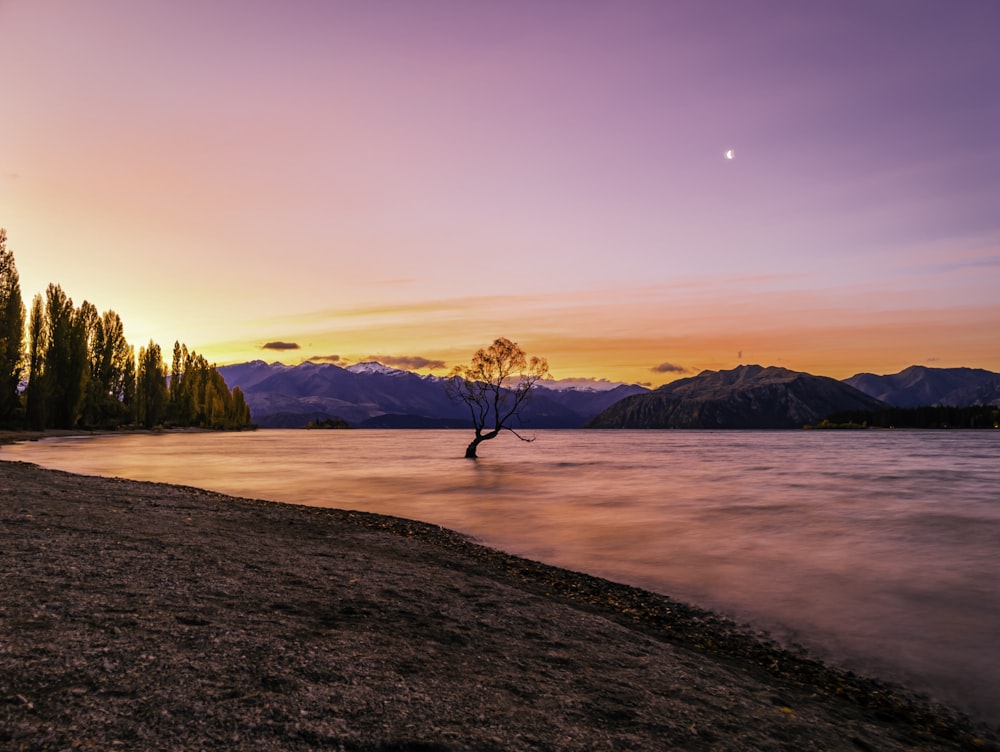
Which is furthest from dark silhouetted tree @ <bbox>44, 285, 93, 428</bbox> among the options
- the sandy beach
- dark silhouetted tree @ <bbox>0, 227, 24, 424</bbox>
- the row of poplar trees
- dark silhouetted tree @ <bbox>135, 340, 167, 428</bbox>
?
the sandy beach

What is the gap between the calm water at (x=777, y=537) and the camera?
486 inches

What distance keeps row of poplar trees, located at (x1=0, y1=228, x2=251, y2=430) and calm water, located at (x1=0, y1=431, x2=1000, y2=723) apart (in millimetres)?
57652

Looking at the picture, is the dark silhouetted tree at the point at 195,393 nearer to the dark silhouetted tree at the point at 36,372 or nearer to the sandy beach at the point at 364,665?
the dark silhouetted tree at the point at 36,372

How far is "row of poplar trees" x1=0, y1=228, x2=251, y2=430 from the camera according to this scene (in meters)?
85.4

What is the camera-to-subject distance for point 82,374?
341ft

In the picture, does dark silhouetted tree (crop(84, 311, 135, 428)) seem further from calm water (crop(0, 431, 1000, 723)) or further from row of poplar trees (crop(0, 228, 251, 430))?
calm water (crop(0, 431, 1000, 723))

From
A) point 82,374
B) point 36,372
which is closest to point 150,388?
point 82,374

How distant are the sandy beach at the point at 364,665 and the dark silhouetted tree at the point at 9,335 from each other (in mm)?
90173

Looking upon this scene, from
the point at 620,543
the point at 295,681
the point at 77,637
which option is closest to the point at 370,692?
the point at 295,681

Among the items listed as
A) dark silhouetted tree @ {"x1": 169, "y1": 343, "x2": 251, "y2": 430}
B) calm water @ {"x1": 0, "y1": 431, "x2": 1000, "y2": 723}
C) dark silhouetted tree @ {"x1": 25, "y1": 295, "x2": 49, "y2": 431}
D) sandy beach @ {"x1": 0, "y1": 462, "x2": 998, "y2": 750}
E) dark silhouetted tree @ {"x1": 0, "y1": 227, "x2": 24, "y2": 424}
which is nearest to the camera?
sandy beach @ {"x1": 0, "y1": 462, "x2": 998, "y2": 750}

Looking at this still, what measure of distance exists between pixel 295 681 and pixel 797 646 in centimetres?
1009

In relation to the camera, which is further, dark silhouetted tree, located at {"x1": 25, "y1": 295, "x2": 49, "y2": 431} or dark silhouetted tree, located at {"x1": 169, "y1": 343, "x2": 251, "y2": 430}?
dark silhouetted tree, located at {"x1": 169, "y1": 343, "x2": 251, "y2": 430}

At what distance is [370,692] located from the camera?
21.0ft

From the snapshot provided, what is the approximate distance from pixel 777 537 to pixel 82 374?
393 feet
